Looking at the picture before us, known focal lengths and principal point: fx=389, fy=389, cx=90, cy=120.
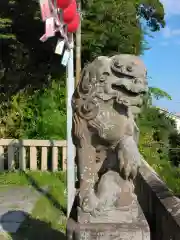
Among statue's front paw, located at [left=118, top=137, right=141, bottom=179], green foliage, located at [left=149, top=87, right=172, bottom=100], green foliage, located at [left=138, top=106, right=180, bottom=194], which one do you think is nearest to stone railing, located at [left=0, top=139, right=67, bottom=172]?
green foliage, located at [left=138, top=106, right=180, bottom=194]

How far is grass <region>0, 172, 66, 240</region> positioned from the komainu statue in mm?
1707

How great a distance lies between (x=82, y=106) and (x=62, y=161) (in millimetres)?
5681

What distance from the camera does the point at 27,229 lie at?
4.41 meters

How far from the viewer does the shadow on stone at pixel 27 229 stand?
418 centimetres

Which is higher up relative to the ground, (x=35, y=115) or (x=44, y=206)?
(x=35, y=115)

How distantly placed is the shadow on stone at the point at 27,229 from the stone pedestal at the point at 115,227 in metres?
1.60

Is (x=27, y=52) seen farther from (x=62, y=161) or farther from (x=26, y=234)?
(x=26, y=234)

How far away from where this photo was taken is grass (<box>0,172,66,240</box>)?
429cm

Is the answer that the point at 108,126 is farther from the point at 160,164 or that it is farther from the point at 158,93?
the point at 158,93

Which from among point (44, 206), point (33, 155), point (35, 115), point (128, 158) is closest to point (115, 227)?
point (128, 158)

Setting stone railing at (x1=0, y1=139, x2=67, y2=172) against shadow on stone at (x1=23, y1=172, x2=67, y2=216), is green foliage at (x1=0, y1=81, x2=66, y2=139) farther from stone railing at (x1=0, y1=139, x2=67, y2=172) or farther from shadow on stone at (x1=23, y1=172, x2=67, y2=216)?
shadow on stone at (x1=23, y1=172, x2=67, y2=216)

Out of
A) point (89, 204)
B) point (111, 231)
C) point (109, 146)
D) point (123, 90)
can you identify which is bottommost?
point (111, 231)

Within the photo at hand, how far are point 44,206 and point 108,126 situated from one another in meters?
3.18

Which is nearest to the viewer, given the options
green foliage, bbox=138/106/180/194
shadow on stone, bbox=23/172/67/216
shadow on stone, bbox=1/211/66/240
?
shadow on stone, bbox=1/211/66/240
